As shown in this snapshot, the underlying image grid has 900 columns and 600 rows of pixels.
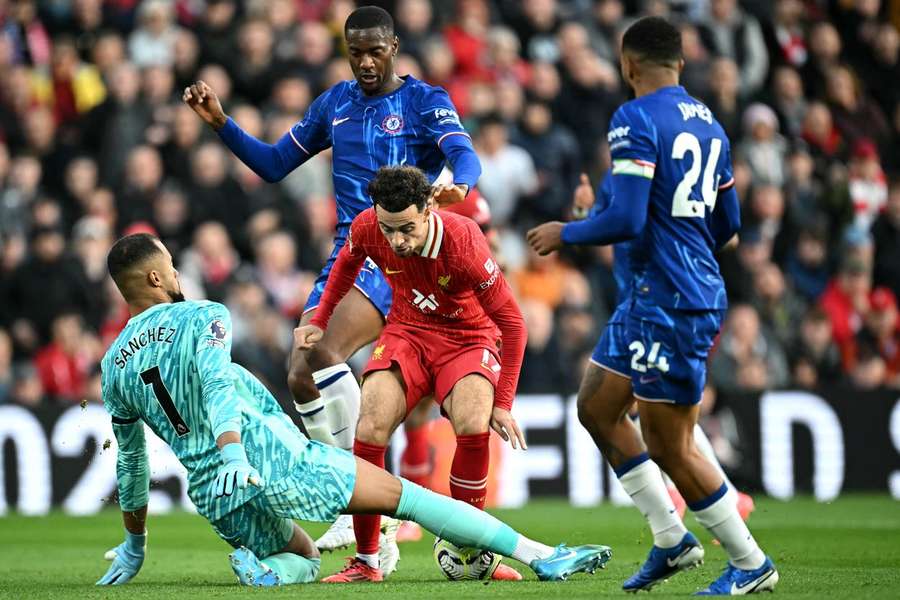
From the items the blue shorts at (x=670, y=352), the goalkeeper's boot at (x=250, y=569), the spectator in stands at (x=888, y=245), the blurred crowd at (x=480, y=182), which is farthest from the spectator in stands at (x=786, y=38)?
the goalkeeper's boot at (x=250, y=569)

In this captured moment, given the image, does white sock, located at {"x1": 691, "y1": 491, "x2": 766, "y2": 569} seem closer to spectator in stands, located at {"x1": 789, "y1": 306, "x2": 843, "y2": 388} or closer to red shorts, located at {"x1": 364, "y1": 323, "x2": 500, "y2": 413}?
red shorts, located at {"x1": 364, "y1": 323, "x2": 500, "y2": 413}

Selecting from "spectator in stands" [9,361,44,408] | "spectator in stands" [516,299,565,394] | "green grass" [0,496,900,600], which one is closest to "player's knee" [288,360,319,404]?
"green grass" [0,496,900,600]

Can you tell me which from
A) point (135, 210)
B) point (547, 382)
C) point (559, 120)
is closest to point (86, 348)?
point (135, 210)

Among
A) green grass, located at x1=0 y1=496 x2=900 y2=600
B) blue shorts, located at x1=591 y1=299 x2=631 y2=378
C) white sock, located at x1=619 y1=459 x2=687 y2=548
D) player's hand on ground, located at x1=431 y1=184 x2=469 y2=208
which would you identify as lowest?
green grass, located at x1=0 y1=496 x2=900 y2=600

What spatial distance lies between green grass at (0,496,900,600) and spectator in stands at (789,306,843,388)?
190 cm

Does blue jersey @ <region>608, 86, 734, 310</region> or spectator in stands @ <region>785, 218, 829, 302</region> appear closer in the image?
blue jersey @ <region>608, 86, 734, 310</region>

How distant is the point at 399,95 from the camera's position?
883 cm

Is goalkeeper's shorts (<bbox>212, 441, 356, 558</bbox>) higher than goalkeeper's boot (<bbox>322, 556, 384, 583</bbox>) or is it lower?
higher

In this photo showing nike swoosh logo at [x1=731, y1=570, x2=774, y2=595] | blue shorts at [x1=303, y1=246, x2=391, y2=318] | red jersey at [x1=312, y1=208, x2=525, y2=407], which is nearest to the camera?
nike swoosh logo at [x1=731, y1=570, x2=774, y2=595]

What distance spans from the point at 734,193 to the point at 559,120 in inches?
382

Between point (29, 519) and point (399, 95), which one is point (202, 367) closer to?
point (399, 95)

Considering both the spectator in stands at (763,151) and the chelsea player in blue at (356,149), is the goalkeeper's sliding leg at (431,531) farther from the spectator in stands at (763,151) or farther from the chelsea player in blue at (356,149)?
the spectator in stands at (763,151)

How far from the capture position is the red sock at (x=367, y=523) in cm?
769

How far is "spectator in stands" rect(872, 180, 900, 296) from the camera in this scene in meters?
16.2
